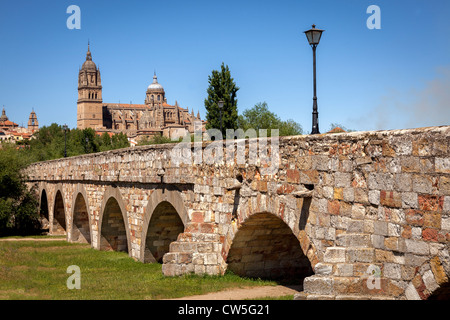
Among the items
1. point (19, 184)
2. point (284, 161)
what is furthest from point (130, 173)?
point (19, 184)

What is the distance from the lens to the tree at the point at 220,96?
4497cm

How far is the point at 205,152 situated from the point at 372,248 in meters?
5.47

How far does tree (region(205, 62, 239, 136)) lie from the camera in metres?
45.0

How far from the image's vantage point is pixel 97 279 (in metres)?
12.6

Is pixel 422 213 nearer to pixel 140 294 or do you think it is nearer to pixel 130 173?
pixel 140 294

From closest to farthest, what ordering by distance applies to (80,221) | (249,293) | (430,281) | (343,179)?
(430,281), (343,179), (249,293), (80,221)

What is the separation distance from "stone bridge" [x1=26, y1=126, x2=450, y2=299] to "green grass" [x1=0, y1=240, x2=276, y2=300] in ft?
1.70

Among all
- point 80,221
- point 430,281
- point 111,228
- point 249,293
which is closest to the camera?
point 430,281

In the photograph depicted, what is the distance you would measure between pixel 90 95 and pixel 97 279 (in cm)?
14128

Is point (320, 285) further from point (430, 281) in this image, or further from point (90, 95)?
point (90, 95)

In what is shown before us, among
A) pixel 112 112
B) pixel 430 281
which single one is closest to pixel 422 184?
pixel 430 281

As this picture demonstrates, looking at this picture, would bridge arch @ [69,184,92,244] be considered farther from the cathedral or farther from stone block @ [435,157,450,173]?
the cathedral

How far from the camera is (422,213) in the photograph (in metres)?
6.31
